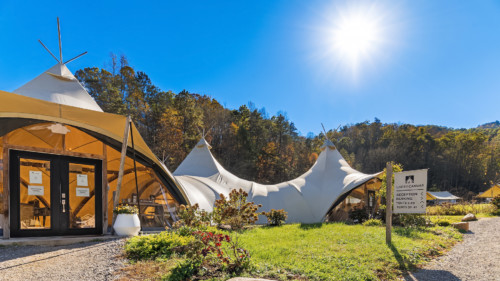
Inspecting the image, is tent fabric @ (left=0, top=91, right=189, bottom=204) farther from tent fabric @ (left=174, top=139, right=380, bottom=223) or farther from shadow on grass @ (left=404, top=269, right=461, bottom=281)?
shadow on grass @ (left=404, top=269, right=461, bottom=281)

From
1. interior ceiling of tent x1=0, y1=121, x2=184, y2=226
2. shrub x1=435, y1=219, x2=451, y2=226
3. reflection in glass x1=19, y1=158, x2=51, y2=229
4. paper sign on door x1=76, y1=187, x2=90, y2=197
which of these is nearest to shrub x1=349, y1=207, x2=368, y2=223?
shrub x1=435, y1=219, x2=451, y2=226

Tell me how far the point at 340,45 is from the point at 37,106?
7.61 metres

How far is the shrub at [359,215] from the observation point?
36.1ft

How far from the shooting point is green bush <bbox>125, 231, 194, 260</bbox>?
437cm

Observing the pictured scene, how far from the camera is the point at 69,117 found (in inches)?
224

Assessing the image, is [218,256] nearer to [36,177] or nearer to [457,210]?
[36,177]

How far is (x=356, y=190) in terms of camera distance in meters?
12.1

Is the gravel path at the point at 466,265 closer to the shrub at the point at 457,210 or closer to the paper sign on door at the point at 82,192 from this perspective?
the paper sign on door at the point at 82,192

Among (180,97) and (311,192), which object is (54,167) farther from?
(180,97)

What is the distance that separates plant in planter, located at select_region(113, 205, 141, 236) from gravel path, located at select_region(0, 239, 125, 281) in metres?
0.73

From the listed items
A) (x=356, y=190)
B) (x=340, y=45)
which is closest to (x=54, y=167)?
(x=340, y=45)

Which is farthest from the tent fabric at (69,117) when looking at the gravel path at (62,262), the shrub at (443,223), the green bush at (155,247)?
the shrub at (443,223)

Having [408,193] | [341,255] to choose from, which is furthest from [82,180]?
[408,193]

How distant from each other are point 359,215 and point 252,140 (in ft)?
64.2
